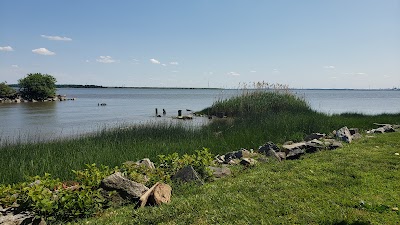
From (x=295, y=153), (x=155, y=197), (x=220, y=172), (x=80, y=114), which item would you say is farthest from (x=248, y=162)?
(x=80, y=114)

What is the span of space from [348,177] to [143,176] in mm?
3772

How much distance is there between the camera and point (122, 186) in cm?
511

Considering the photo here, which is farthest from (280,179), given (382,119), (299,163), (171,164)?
(382,119)

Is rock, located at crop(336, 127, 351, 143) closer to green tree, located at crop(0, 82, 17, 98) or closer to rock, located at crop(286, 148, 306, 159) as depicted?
rock, located at crop(286, 148, 306, 159)

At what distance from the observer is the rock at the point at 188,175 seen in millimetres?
5746

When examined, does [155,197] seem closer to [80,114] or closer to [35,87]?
[80,114]

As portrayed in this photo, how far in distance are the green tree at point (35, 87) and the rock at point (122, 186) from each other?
61.6 metres

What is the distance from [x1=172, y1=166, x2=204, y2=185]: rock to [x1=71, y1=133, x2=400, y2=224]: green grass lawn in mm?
193

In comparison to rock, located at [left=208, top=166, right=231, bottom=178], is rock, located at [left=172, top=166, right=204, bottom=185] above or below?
above

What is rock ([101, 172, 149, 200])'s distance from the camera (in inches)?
197

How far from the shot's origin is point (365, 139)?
1014 cm

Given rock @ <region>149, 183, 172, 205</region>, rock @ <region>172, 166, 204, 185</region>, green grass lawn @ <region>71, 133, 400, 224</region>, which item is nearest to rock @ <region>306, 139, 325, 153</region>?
green grass lawn @ <region>71, 133, 400, 224</region>

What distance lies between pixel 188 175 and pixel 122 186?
48.6 inches

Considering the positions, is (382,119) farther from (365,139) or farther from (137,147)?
(137,147)
